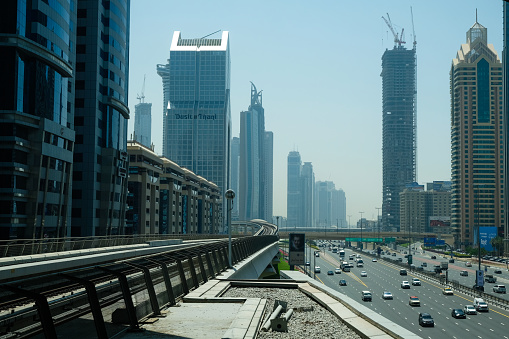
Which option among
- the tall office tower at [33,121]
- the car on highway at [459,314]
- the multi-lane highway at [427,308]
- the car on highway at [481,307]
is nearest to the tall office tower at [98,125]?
the tall office tower at [33,121]

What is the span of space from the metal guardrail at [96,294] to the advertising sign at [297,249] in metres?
95.8

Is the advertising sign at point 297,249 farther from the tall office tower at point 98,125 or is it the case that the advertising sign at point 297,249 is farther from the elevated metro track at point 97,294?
the elevated metro track at point 97,294

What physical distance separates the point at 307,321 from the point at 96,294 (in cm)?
726

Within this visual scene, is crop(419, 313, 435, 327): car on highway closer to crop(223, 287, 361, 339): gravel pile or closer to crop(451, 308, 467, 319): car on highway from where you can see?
crop(451, 308, 467, 319): car on highway

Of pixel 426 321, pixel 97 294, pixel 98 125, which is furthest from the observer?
pixel 98 125

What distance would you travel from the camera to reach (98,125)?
9338 cm

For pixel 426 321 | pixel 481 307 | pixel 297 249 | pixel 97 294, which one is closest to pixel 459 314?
pixel 481 307

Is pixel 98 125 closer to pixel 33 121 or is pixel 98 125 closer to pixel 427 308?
pixel 33 121

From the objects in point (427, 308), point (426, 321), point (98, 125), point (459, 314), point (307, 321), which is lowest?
point (427, 308)

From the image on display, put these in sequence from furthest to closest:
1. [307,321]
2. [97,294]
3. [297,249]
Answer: [297,249] → [307,321] → [97,294]

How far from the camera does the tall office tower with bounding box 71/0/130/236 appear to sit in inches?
3553

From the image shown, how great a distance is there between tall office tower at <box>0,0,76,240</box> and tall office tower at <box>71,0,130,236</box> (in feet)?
53.2

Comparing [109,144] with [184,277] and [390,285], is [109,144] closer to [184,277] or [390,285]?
[390,285]

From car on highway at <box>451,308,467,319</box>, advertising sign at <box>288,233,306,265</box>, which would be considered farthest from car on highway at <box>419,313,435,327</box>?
advertising sign at <box>288,233,306,265</box>
